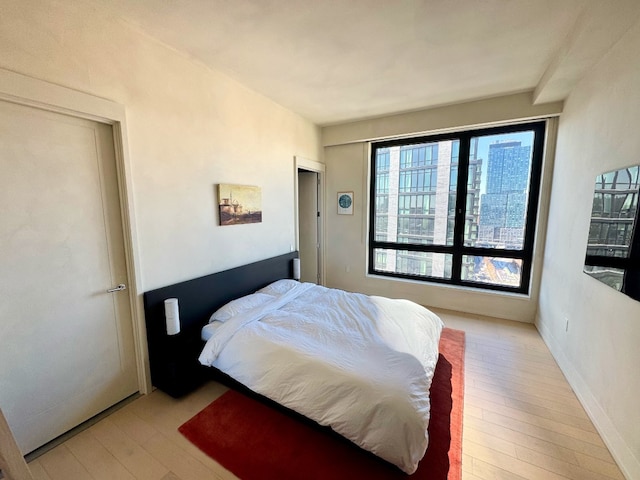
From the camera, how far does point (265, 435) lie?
5.63 ft

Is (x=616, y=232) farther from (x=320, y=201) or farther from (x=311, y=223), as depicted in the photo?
(x=311, y=223)

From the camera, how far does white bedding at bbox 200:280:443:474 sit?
1.40m

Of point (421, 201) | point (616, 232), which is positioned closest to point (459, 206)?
point (421, 201)

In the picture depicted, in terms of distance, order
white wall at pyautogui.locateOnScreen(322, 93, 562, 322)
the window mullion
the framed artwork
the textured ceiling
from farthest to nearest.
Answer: the window mullion, white wall at pyautogui.locateOnScreen(322, 93, 562, 322), the framed artwork, the textured ceiling

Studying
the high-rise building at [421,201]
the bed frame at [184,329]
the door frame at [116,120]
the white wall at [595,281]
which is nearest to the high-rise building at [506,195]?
the high-rise building at [421,201]

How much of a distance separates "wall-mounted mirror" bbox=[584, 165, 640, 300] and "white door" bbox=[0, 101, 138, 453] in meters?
3.32

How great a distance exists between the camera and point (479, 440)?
5.55ft

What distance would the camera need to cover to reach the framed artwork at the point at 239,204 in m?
2.59

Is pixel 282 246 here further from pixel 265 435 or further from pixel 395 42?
pixel 395 42

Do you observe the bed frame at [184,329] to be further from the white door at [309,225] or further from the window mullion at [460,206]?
the window mullion at [460,206]

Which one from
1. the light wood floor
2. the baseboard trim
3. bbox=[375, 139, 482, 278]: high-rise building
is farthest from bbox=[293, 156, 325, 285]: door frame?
the baseboard trim

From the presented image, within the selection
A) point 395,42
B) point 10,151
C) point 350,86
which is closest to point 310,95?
point 350,86

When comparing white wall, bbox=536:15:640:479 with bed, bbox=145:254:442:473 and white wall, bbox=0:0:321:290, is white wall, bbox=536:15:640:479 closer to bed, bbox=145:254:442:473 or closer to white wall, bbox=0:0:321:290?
bed, bbox=145:254:442:473

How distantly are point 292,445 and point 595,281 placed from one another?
8.07 ft
